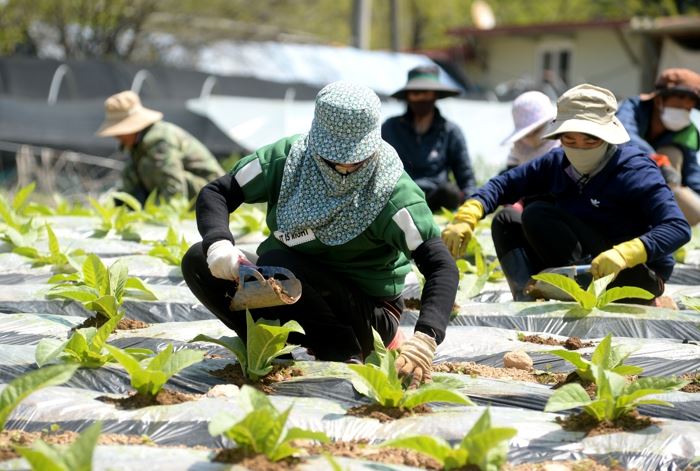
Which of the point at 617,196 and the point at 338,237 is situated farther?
the point at 617,196

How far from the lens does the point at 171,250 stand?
4.94 metres

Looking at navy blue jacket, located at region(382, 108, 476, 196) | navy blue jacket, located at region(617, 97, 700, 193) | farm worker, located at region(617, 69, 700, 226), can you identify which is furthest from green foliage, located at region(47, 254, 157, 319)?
navy blue jacket, located at region(382, 108, 476, 196)

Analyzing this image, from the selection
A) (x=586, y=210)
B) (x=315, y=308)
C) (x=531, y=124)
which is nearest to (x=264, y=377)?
(x=315, y=308)

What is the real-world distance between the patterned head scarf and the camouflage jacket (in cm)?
359

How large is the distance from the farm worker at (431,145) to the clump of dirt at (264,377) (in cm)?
376

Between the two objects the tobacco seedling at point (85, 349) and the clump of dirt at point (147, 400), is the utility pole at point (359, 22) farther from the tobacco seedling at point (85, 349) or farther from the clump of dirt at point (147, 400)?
the clump of dirt at point (147, 400)

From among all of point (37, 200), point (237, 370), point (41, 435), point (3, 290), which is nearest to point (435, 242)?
point (237, 370)

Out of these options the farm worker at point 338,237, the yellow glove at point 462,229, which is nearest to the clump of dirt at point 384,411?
the farm worker at point 338,237

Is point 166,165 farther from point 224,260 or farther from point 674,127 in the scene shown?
point 224,260

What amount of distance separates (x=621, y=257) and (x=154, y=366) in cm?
188

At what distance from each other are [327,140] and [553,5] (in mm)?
31095

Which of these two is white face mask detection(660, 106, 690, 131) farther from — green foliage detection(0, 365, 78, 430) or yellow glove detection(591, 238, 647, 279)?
green foliage detection(0, 365, 78, 430)

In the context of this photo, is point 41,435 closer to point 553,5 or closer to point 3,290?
point 3,290

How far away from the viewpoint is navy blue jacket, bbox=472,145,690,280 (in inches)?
152
